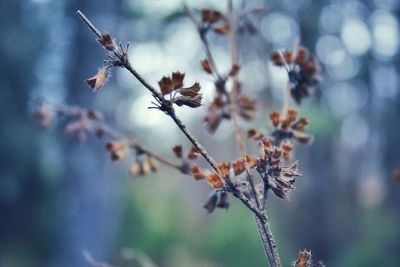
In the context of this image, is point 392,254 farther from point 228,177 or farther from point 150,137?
point 150,137

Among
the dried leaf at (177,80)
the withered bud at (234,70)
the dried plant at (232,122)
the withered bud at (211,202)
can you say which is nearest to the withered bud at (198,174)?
the dried plant at (232,122)

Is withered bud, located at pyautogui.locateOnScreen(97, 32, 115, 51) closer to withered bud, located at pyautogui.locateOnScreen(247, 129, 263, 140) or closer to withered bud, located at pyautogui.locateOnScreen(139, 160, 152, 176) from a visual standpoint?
withered bud, located at pyautogui.locateOnScreen(247, 129, 263, 140)

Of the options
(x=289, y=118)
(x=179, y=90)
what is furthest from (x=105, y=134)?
(x=179, y=90)

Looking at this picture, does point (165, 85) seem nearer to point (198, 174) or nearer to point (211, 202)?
point (198, 174)

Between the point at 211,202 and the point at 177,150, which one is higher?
the point at 177,150

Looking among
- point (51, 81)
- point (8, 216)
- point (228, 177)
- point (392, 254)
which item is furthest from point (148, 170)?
point (8, 216)

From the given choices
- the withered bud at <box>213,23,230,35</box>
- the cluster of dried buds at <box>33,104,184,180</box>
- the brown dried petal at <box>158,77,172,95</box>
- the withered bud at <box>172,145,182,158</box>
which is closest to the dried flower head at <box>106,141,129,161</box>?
the cluster of dried buds at <box>33,104,184,180</box>
